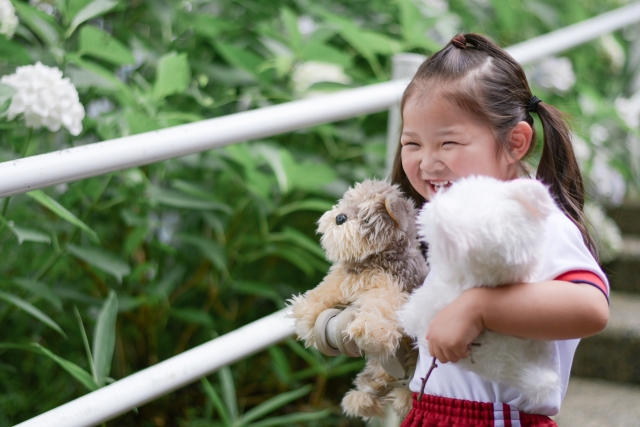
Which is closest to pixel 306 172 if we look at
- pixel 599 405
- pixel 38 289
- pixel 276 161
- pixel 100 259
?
pixel 276 161

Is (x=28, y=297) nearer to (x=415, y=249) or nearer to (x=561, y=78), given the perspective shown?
(x=415, y=249)

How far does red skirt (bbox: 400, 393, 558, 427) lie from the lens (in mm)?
616

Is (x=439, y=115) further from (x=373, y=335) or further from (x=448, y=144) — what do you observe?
(x=373, y=335)

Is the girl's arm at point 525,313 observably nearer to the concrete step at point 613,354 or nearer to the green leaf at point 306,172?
the green leaf at point 306,172

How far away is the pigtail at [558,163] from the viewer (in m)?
0.67

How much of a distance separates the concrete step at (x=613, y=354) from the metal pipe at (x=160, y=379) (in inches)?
31.0

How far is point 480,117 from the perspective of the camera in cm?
62

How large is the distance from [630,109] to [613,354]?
2.79 ft

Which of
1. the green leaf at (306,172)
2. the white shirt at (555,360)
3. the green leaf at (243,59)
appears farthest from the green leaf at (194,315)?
the white shirt at (555,360)

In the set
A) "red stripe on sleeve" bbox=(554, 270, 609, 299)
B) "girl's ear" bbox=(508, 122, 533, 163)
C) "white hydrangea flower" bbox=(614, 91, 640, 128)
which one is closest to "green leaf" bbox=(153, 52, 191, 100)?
"girl's ear" bbox=(508, 122, 533, 163)

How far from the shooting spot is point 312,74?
154cm

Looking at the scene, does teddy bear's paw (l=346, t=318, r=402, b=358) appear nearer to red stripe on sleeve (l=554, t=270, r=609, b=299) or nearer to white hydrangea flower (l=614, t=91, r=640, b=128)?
red stripe on sleeve (l=554, t=270, r=609, b=299)

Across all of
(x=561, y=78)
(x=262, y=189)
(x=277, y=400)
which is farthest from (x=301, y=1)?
(x=277, y=400)

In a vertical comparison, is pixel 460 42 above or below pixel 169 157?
above
